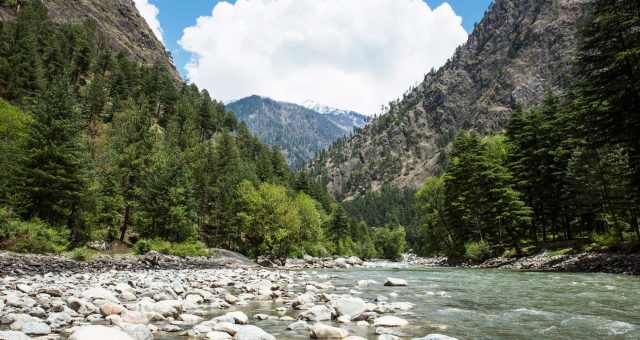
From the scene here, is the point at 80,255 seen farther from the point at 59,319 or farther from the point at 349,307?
the point at 349,307

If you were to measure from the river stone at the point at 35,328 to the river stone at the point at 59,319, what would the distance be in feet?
1.89

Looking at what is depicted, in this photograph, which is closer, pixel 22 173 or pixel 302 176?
pixel 22 173

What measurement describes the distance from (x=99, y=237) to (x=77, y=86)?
199 feet

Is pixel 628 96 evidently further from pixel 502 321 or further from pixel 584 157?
pixel 502 321

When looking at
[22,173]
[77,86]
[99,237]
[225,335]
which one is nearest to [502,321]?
[225,335]

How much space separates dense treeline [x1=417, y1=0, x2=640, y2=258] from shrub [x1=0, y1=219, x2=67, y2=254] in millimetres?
36776

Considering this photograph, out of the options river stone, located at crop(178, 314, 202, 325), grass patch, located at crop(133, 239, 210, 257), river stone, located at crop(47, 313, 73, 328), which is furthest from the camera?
grass patch, located at crop(133, 239, 210, 257)

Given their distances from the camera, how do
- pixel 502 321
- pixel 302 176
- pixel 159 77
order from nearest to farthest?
pixel 502 321 → pixel 302 176 → pixel 159 77

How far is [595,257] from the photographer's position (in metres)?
26.1

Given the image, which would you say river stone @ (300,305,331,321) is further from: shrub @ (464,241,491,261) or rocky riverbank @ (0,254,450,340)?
shrub @ (464,241,491,261)

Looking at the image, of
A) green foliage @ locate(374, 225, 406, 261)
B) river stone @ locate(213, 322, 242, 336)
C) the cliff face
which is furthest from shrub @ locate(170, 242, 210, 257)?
the cliff face

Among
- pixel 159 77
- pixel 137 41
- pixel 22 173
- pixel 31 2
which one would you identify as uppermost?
pixel 137 41

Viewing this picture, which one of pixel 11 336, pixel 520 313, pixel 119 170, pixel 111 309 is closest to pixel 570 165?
pixel 520 313

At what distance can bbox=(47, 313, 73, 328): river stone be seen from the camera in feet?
29.1
